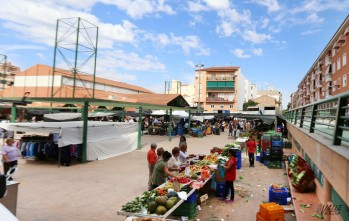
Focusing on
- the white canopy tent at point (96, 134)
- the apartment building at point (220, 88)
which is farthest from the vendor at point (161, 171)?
the apartment building at point (220, 88)

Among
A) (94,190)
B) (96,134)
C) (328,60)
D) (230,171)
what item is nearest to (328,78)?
(328,60)

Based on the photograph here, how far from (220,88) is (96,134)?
198 feet

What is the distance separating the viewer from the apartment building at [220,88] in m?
72.8

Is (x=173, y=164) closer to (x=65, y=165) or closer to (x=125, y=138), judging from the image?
(x=65, y=165)

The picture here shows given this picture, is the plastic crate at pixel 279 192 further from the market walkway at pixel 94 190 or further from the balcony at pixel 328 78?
the balcony at pixel 328 78

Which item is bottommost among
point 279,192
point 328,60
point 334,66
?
point 279,192

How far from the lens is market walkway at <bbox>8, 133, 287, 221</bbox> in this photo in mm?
7785

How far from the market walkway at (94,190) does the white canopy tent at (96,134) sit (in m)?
1.18

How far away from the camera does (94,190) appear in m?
9.95

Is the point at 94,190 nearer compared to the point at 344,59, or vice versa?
the point at 94,190

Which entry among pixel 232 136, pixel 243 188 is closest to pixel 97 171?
pixel 243 188

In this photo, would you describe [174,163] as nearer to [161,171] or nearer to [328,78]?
[161,171]

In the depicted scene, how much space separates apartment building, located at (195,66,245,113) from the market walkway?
192ft

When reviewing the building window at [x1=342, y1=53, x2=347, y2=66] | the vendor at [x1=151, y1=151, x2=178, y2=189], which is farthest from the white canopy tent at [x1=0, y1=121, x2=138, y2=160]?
the building window at [x1=342, y1=53, x2=347, y2=66]
